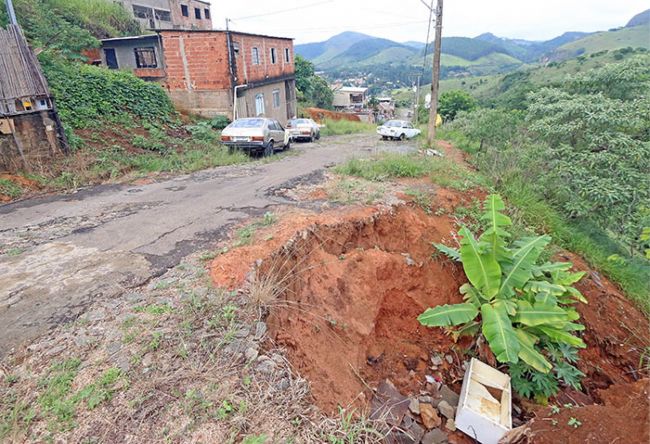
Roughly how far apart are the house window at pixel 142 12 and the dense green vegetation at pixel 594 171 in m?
30.0

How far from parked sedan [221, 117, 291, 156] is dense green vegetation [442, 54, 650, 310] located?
7.47 meters

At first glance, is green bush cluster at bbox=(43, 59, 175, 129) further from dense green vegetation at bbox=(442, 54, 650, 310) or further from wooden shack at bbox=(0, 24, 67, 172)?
dense green vegetation at bbox=(442, 54, 650, 310)

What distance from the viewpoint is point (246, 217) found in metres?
6.57

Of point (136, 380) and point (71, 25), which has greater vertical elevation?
point (71, 25)

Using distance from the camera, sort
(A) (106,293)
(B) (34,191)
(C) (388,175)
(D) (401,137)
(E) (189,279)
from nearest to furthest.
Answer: (A) (106,293) → (E) (189,279) → (B) (34,191) → (C) (388,175) → (D) (401,137)

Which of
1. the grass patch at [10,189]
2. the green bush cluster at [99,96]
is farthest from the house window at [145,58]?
the grass patch at [10,189]

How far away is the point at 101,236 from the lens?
18.9ft

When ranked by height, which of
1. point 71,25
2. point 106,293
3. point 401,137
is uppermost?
point 71,25

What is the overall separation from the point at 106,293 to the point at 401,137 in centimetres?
1849

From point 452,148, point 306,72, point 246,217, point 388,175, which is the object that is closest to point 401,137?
point 452,148

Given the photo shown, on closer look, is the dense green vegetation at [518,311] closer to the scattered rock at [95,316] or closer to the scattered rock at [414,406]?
the scattered rock at [414,406]

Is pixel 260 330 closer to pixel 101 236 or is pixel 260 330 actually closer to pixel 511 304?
pixel 511 304

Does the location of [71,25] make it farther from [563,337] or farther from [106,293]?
[563,337]

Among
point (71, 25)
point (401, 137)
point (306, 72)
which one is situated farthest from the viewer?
point (306, 72)
